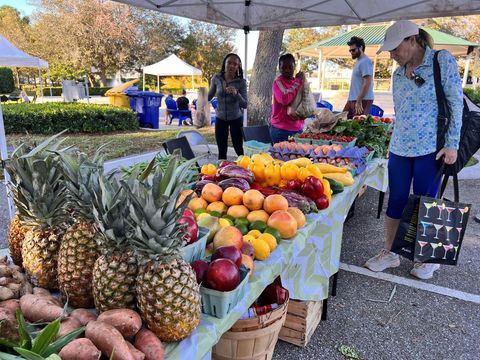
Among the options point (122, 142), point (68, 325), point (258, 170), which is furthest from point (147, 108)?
point (68, 325)

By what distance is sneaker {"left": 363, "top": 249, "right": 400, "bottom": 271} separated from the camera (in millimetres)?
3590

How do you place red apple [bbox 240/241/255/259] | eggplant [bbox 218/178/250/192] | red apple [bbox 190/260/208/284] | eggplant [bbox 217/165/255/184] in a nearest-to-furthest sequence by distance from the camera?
1. red apple [bbox 190/260/208/284]
2. red apple [bbox 240/241/255/259]
3. eggplant [bbox 218/178/250/192]
4. eggplant [bbox 217/165/255/184]

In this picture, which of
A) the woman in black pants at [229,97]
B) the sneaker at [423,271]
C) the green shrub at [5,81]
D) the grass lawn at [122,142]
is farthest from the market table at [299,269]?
the green shrub at [5,81]

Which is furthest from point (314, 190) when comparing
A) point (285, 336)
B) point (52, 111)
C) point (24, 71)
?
point (24, 71)

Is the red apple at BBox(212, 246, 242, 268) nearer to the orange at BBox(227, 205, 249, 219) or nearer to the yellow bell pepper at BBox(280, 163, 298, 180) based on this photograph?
the orange at BBox(227, 205, 249, 219)

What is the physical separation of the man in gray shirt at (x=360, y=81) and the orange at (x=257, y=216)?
14.5 ft

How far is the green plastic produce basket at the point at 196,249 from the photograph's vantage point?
1438 millimetres

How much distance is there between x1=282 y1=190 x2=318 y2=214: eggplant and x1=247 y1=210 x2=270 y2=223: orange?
242mm

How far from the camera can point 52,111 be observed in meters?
11.3

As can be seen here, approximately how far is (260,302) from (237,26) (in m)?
4.74

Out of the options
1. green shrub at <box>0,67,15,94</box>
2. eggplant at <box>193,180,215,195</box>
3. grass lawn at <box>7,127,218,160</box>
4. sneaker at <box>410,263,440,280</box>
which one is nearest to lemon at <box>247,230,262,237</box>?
eggplant at <box>193,180,215,195</box>

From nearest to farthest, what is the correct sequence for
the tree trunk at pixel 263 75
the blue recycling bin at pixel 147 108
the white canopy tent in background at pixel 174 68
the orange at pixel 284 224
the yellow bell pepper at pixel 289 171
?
the orange at pixel 284 224 → the yellow bell pepper at pixel 289 171 → the tree trunk at pixel 263 75 → the blue recycling bin at pixel 147 108 → the white canopy tent in background at pixel 174 68

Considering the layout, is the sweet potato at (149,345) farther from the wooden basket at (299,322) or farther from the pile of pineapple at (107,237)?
the wooden basket at (299,322)

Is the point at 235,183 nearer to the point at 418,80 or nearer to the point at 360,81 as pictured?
the point at 418,80
